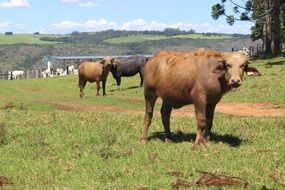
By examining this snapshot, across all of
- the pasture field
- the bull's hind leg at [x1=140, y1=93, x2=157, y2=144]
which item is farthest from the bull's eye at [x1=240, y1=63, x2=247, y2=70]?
the bull's hind leg at [x1=140, y1=93, x2=157, y2=144]

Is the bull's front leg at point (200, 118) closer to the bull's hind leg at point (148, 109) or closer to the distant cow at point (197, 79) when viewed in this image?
the distant cow at point (197, 79)

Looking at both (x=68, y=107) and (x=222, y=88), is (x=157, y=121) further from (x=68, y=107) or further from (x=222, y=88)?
(x=68, y=107)

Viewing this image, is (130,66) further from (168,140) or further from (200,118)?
(200,118)

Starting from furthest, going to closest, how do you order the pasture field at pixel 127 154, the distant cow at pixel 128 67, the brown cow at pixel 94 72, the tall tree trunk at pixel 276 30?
1. the tall tree trunk at pixel 276 30
2. the distant cow at pixel 128 67
3. the brown cow at pixel 94 72
4. the pasture field at pixel 127 154

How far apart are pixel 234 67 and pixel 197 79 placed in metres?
0.94

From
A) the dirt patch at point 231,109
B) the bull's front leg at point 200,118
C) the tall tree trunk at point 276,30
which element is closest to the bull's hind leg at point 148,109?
the bull's front leg at point 200,118

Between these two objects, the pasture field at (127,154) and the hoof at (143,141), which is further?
the hoof at (143,141)

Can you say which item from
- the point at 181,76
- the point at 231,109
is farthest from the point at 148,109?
the point at 231,109

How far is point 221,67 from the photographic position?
1165cm

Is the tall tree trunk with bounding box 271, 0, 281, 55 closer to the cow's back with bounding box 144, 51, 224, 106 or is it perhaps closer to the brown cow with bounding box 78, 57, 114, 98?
the brown cow with bounding box 78, 57, 114, 98

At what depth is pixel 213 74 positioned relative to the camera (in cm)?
1174

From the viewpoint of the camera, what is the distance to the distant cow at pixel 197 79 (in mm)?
11539

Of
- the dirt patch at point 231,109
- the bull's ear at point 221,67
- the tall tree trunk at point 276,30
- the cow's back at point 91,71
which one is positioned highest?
the tall tree trunk at point 276,30

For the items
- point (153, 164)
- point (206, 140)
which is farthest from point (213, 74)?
point (153, 164)
